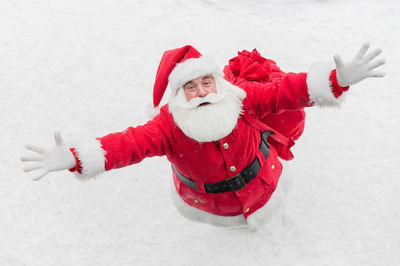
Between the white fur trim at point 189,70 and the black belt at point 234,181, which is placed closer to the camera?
the white fur trim at point 189,70

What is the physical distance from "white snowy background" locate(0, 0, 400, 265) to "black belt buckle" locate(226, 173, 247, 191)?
0.57 meters

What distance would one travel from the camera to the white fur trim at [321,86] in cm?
147

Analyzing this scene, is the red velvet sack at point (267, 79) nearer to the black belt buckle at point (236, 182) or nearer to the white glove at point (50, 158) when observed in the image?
the black belt buckle at point (236, 182)

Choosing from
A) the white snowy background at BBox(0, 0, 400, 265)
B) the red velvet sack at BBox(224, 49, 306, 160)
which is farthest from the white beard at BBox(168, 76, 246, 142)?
the white snowy background at BBox(0, 0, 400, 265)

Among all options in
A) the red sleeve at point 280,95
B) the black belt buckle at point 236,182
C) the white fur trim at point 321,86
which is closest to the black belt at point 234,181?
the black belt buckle at point 236,182

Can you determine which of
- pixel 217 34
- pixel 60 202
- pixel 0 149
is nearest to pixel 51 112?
pixel 0 149

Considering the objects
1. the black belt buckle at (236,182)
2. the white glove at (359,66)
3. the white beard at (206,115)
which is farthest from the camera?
the black belt buckle at (236,182)

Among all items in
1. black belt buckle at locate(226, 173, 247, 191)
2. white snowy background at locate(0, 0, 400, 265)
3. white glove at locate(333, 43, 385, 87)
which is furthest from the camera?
white snowy background at locate(0, 0, 400, 265)

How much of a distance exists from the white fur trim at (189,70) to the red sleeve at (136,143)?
0.50 ft

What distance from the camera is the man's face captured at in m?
1.54

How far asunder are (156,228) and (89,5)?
2.08 metres

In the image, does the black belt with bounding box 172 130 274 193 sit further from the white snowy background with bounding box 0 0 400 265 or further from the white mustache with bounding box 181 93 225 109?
the white snowy background with bounding box 0 0 400 265

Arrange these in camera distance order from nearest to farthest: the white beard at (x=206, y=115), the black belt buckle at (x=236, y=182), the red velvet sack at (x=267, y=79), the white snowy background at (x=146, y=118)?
the white beard at (x=206, y=115) < the black belt buckle at (x=236, y=182) < the red velvet sack at (x=267, y=79) < the white snowy background at (x=146, y=118)

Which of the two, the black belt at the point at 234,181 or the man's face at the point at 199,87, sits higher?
the man's face at the point at 199,87
